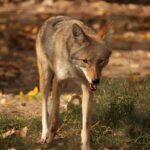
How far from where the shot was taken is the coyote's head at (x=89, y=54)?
21.4ft

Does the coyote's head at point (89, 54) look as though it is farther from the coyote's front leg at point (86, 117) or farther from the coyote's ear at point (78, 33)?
the coyote's front leg at point (86, 117)

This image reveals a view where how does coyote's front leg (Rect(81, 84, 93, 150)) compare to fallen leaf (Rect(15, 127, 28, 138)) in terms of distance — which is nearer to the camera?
coyote's front leg (Rect(81, 84, 93, 150))

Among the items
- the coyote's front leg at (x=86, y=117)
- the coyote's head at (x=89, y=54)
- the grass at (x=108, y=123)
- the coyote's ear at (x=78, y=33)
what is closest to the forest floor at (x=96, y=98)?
the grass at (x=108, y=123)

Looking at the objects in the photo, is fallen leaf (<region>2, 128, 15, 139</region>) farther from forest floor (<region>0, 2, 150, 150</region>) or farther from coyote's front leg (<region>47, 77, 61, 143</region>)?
coyote's front leg (<region>47, 77, 61, 143</region>)

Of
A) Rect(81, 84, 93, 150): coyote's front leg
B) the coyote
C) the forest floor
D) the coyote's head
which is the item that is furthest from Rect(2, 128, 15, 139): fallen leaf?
the coyote's head

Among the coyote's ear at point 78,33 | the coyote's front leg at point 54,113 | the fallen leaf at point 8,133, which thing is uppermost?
the coyote's ear at point 78,33

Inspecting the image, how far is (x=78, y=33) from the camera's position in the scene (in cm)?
668

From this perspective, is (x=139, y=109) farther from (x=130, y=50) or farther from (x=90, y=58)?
(x=130, y=50)

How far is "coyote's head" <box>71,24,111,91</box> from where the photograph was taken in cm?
653

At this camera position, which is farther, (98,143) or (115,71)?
(115,71)

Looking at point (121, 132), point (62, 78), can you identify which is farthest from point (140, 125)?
point (62, 78)

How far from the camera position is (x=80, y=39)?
6703 mm

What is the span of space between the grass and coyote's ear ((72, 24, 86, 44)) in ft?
3.75

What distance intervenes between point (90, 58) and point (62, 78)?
22.1 inches
